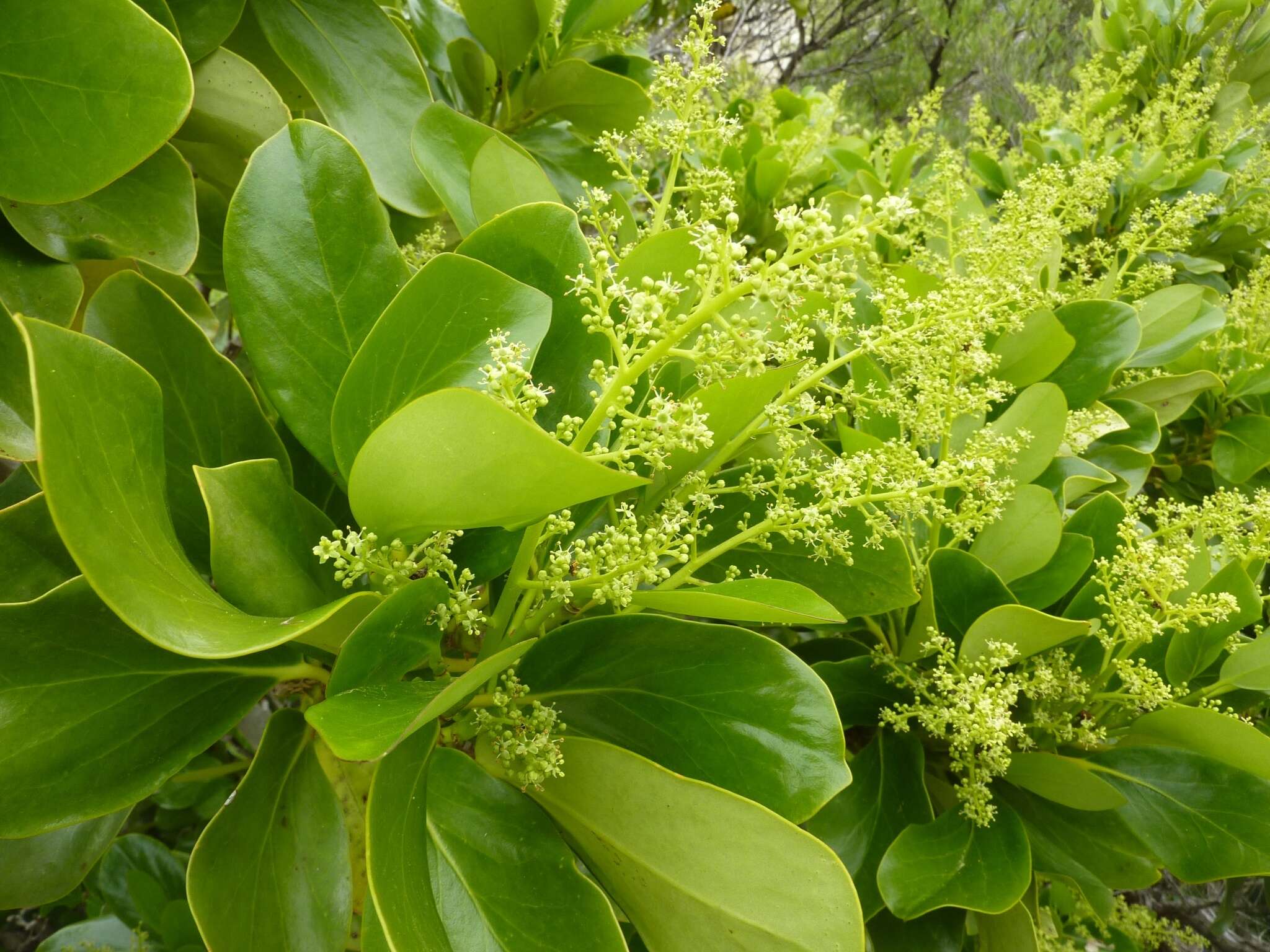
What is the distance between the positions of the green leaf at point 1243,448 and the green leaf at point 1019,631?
1.19 meters

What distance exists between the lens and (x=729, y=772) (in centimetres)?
85

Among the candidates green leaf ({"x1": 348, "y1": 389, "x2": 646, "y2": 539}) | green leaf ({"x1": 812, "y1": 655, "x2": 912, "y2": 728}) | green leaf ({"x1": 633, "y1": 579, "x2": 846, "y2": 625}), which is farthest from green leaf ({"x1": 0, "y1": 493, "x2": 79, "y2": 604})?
green leaf ({"x1": 812, "y1": 655, "x2": 912, "y2": 728})

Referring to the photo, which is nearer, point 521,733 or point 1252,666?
point 521,733

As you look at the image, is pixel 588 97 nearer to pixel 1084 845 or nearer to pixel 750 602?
pixel 750 602

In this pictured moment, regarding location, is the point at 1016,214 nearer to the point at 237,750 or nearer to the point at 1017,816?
the point at 1017,816

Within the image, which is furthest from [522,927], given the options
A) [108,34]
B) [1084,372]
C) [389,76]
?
[1084,372]

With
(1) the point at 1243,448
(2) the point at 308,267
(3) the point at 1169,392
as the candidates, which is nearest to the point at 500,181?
(2) the point at 308,267

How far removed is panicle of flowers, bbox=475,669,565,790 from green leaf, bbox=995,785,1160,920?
796mm

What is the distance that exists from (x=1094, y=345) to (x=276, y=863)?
1543 mm

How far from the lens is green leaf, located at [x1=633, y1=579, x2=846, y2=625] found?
2.45ft

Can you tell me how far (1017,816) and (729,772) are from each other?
1.95ft

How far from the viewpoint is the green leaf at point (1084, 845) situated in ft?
4.13

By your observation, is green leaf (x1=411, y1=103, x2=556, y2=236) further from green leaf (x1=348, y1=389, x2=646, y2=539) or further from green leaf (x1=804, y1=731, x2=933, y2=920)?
green leaf (x1=804, y1=731, x2=933, y2=920)

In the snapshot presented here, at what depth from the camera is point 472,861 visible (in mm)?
847
